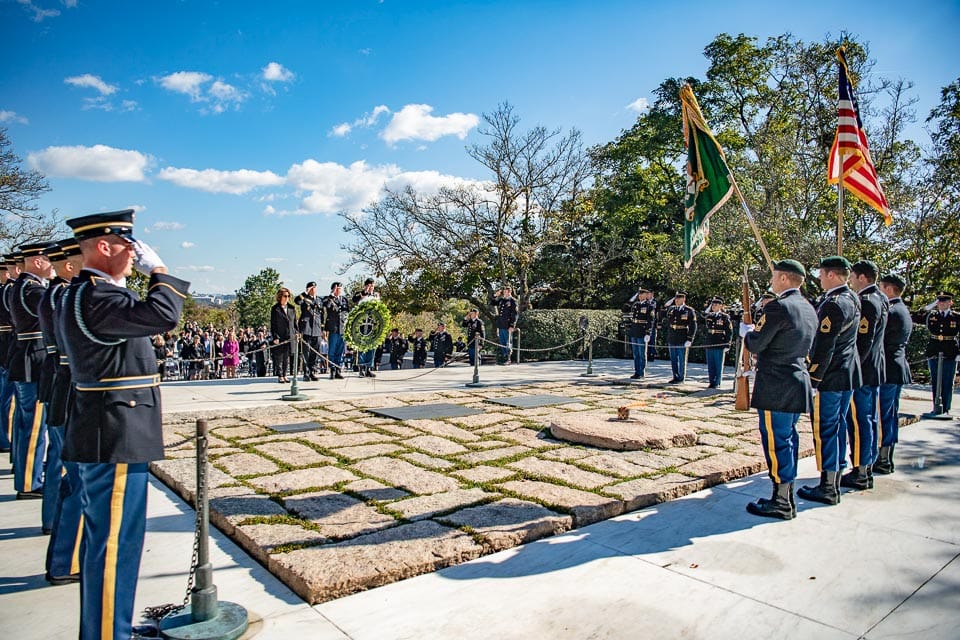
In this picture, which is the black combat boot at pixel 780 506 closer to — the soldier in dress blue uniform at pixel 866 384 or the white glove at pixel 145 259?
the soldier in dress blue uniform at pixel 866 384

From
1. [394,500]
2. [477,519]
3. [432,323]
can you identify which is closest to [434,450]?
[394,500]

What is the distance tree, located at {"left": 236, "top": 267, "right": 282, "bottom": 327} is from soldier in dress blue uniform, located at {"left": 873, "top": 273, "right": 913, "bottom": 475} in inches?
1451

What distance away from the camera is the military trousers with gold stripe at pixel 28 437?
4.48m

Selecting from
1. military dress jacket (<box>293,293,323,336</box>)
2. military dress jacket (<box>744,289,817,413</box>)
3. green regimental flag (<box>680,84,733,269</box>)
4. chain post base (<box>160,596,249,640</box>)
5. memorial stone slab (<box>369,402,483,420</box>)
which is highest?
green regimental flag (<box>680,84,733,269</box>)

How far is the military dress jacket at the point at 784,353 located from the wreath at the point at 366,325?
6948 mm

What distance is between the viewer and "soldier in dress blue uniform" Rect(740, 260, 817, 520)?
4.39m

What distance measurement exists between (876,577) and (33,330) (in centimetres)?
577

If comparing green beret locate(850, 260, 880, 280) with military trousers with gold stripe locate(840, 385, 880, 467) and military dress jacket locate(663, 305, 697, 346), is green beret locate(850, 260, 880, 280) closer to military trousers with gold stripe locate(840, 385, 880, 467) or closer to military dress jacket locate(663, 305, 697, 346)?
military trousers with gold stripe locate(840, 385, 880, 467)

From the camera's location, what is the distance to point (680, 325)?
11930 mm

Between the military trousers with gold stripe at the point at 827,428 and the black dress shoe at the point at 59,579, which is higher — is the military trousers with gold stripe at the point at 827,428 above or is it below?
above

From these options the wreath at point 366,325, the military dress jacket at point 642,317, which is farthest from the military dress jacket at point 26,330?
the military dress jacket at point 642,317

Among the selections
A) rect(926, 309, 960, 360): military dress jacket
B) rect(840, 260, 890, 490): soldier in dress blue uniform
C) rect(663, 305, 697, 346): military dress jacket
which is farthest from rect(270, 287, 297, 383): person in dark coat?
rect(926, 309, 960, 360): military dress jacket

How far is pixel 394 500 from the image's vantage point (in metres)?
4.40

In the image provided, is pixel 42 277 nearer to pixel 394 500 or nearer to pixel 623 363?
pixel 394 500
